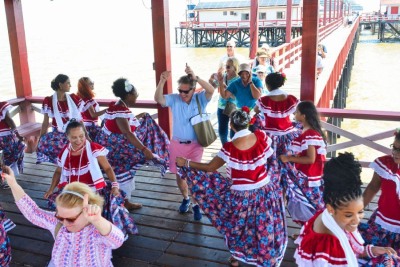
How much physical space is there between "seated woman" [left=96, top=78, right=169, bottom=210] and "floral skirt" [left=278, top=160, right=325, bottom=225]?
4.10ft

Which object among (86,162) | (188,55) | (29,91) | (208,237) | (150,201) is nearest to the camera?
(86,162)

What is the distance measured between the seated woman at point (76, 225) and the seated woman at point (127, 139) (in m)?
1.51

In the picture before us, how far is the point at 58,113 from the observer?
4477 mm

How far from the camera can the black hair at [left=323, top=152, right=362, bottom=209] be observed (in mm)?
1824

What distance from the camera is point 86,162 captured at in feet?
9.95

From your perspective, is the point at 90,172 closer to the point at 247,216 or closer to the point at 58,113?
the point at 247,216

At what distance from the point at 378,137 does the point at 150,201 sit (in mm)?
2404

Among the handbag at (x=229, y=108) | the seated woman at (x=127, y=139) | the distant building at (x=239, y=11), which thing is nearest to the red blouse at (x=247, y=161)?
the seated woman at (x=127, y=139)

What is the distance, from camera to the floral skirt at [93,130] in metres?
4.59

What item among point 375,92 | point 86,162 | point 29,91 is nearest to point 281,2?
point 375,92

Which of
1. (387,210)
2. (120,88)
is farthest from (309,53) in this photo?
(387,210)

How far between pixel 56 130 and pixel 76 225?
264 cm

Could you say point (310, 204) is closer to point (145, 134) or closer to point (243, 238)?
point (243, 238)

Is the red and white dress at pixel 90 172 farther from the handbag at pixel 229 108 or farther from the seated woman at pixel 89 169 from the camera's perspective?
the handbag at pixel 229 108
